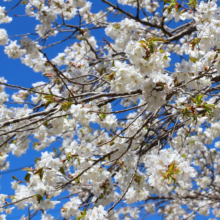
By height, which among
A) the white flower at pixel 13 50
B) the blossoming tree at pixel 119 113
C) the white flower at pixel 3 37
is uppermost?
the white flower at pixel 3 37

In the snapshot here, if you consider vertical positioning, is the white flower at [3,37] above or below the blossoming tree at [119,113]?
above

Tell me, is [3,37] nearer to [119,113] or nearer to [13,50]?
[13,50]

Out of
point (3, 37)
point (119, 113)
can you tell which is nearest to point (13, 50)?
point (3, 37)

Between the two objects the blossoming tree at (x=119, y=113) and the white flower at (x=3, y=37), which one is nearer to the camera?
the blossoming tree at (x=119, y=113)

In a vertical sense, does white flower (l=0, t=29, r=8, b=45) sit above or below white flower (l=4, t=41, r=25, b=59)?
above

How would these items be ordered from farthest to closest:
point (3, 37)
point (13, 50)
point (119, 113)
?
1. point (3, 37)
2. point (13, 50)
3. point (119, 113)

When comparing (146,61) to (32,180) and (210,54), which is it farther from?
(32,180)

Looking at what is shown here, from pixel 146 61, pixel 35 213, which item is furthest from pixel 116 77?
pixel 35 213

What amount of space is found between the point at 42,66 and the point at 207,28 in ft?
11.5

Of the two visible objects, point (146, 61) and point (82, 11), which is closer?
point (146, 61)

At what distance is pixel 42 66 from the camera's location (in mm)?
4598

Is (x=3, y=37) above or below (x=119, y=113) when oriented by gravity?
above

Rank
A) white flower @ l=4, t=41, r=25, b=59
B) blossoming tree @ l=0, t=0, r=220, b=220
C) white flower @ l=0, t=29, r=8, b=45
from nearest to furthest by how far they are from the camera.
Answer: blossoming tree @ l=0, t=0, r=220, b=220
white flower @ l=4, t=41, r=25, b=59
white flower @ l=0, t=29, r=8, b=45

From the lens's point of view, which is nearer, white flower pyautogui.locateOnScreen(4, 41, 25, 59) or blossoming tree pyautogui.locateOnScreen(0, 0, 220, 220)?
blossoming tree pyautogui.locateOnScreen(0, 0, 220, 220)
